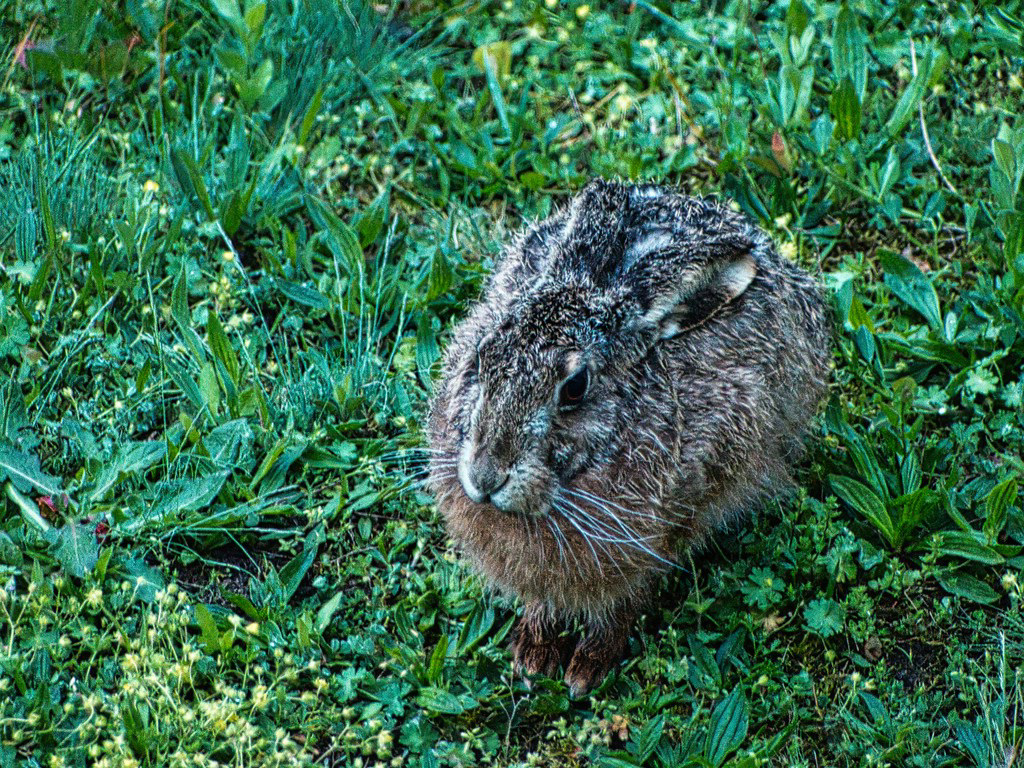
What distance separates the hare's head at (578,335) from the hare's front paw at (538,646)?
2.26ft

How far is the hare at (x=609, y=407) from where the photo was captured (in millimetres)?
4039

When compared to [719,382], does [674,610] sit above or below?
below

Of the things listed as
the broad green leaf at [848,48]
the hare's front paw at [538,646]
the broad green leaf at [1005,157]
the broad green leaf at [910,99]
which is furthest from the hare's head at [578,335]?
the broad green leaf at [848,48]

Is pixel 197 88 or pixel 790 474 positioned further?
pixel 197 88

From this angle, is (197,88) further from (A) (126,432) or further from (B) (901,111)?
(B) (901,111)

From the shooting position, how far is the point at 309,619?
14.8 feet

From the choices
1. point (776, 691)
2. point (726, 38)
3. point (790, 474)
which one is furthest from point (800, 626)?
point (726, 38)

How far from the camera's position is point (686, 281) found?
4.27m

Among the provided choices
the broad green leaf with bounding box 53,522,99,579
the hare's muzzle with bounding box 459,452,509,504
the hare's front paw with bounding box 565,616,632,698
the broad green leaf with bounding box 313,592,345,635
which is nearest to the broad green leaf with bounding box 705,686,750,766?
the hare's front paw with bounding box 565,616,632,698

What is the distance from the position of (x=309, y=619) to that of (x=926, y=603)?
2242 mm

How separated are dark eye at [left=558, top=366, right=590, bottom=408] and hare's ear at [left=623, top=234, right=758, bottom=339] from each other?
0.90ft

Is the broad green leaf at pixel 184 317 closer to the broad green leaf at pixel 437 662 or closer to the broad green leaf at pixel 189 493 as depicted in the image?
the broad green leaf at pixel 189 493

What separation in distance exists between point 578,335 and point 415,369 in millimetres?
1528

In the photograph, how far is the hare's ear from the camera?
4.24 meters
